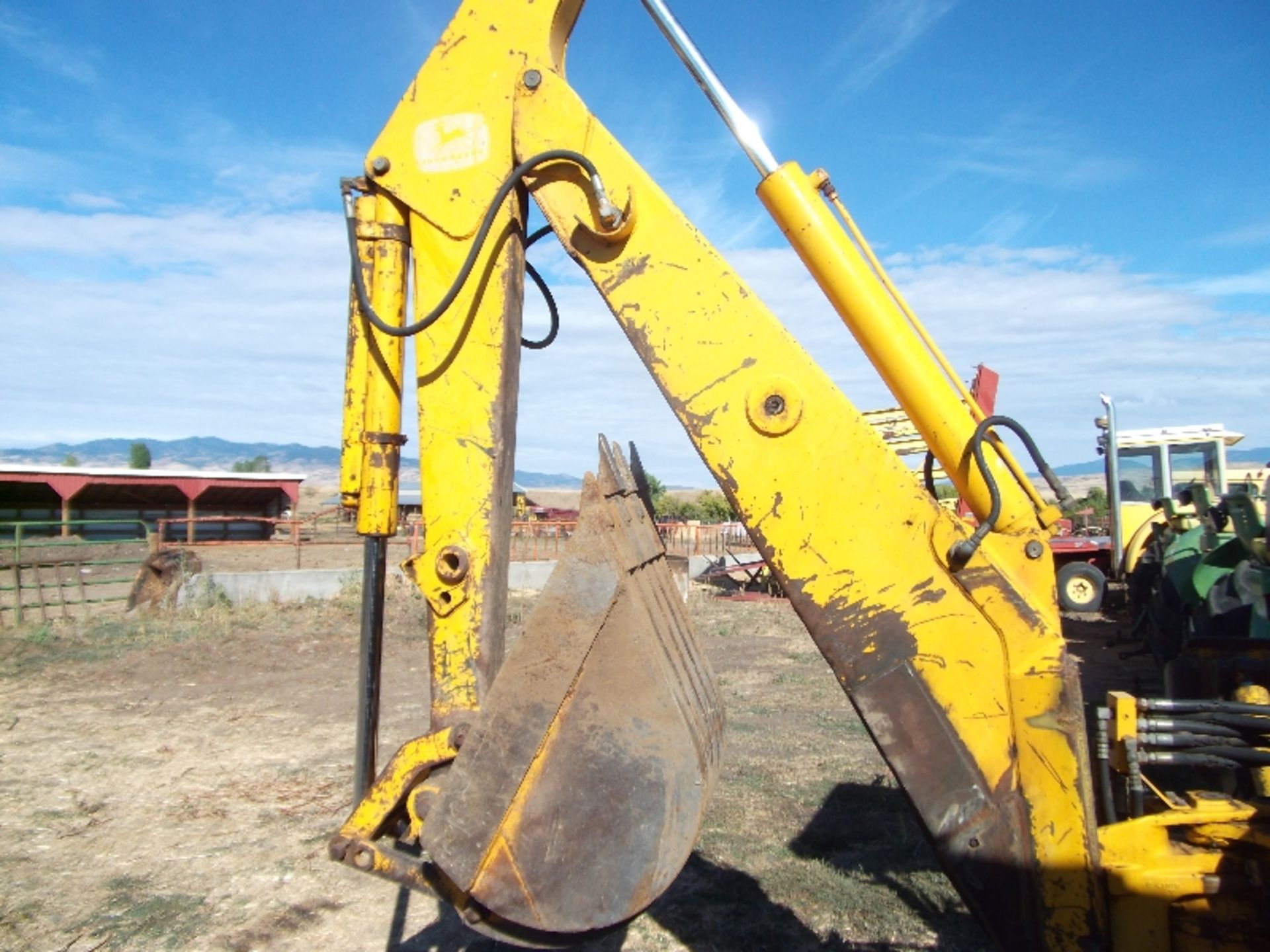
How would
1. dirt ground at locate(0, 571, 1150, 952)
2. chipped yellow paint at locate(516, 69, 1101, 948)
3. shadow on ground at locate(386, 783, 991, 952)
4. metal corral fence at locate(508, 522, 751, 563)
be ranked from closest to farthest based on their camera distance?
chipped yellow paint at locate(516, 69, 1101, 948)
shadow on ground at locate(386, 783, 991, 952)
dirt ground at locate(0, 571, 1150, 952)
metal corral fence at locate(508, 522, 751, 563)

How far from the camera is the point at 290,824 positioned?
18.6 feet

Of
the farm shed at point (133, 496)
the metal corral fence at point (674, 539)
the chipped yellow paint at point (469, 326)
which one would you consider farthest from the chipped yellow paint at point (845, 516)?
the farm shed at point (133, 496)

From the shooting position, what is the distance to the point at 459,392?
2736 mm

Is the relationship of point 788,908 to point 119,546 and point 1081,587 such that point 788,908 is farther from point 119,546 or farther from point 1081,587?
point 119,546

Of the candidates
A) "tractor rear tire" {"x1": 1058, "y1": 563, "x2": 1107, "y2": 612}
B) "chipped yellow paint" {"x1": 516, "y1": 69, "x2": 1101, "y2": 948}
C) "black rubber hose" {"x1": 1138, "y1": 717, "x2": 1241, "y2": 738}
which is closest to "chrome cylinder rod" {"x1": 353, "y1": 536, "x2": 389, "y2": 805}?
"chipped yellow paint" {"x1": 516, "y1": 69, "x2": 1101, "y2": 948}

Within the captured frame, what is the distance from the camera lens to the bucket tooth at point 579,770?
2299 millimetres

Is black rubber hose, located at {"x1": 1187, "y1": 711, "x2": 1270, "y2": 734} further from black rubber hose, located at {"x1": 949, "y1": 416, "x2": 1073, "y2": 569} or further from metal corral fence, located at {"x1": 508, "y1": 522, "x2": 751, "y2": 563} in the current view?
metal corral fence, located at {"x1": 508, "y1": 522, "x2": 751, "y2": 563}

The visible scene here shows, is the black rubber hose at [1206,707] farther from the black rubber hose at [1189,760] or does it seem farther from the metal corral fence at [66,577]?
the metal corral fence at [66,577]

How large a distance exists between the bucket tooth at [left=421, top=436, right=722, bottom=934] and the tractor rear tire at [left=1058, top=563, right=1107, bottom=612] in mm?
15597

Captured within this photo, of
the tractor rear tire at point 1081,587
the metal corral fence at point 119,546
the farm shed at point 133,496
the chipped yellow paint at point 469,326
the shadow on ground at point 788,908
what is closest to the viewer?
the chipped yellow paint at point 469,326

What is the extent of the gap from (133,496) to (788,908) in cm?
3149

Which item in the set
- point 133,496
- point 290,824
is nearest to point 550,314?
point 290,824

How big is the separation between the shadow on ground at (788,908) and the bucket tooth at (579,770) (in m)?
1.38

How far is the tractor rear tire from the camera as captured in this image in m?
16.2
